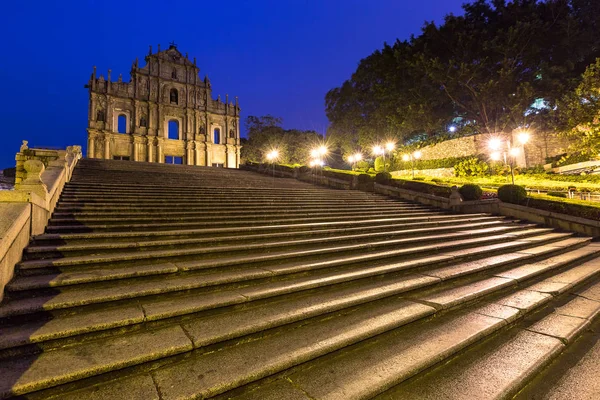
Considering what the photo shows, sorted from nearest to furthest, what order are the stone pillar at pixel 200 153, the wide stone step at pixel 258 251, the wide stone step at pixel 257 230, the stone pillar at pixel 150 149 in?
the wide stone step at pixel 258 251, the wide stone step at pixel 257 230, the stone pillar at pixel 150 149, the stone pillar at pixel 200 153

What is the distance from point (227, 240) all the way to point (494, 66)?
29306mm

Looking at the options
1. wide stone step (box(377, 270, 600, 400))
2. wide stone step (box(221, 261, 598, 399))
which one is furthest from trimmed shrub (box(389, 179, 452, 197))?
wide stone step (box(221, 261, 598, 399))

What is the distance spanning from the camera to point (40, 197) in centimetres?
506

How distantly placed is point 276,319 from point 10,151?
9761 inches

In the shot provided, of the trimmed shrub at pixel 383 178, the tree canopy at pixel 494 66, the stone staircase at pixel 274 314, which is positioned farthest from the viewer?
the tree canopy at pixel 494 66

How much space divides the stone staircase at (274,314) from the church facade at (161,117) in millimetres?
36253

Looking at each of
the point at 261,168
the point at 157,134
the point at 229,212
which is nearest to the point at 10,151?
the point at 157,134

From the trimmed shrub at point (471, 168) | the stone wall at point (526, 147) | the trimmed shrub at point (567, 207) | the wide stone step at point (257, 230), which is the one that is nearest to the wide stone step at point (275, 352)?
the wide stone step at point (257, 230)

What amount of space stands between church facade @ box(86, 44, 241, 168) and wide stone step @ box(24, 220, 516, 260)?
123 ft

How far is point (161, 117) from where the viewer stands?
4019 cm

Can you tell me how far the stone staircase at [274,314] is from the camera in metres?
2.42

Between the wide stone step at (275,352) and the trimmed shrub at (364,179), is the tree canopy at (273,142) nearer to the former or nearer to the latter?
the trimmed shrub at (364,179)

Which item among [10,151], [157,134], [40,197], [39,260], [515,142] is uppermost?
[10,151]

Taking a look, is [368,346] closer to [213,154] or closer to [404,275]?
[404,275]
